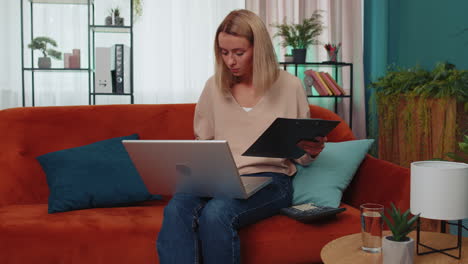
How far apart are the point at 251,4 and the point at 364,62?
47.2 inches

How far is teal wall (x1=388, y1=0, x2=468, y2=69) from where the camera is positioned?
3.54 metres

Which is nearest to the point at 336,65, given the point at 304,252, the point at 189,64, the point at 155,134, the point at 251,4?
the point at 251,4

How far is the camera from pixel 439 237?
130 centimetres

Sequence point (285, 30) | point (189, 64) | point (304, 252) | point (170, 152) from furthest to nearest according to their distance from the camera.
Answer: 1. point (189, 64)
2. point (285, 30)
3. point (304, 252)
4. point (170, 152)

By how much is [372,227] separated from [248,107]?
32.6 inches

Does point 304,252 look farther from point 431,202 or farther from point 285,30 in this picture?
point 285,30

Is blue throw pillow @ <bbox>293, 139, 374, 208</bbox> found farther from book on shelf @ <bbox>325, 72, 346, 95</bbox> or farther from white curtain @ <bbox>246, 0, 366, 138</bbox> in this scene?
white curtain @ <bbox>246, 0, 366, 138</bbox>

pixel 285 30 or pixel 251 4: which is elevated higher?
pixel 251 4

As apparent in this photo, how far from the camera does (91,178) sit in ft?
6.32

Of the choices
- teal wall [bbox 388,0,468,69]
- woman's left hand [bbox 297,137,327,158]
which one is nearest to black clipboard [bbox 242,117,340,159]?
woman's left hand [bbox 297,137,327,158]

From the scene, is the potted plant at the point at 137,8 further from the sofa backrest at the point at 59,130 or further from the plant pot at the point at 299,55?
the sofa backrest at the point at 59,130

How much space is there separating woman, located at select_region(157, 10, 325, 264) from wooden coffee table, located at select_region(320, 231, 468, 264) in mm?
386

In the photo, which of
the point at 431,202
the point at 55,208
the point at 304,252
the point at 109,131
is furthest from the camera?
the point at 109,131

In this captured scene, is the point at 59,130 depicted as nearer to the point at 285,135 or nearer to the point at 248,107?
the point at 248,107
